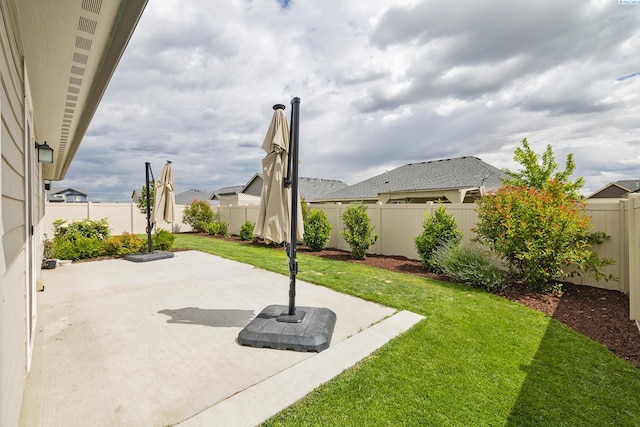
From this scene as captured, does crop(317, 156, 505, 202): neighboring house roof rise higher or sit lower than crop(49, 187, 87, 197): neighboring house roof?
lower

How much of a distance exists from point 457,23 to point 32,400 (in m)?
8.96

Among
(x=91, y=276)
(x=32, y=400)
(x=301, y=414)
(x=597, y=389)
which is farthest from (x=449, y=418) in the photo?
(x=91, y=276)

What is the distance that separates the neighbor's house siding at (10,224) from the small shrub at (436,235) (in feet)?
22.9

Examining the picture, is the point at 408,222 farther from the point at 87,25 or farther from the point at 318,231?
the point at 87,25

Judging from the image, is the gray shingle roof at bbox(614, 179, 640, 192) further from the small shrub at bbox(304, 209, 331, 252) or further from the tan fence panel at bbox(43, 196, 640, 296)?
the small shrub at bbox(304, 209, 331, 252)

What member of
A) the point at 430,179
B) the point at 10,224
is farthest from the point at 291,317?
the point at 430,179

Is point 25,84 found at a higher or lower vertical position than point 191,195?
lower

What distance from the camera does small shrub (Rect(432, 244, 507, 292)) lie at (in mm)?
5609

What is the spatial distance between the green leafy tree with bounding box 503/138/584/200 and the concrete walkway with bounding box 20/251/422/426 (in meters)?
10.6

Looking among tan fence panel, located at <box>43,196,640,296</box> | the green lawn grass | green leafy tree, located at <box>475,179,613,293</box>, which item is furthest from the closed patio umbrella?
tan fence panel, located at <box>43,196,640,296</box>

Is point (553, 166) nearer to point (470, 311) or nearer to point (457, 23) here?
point (457, 23)

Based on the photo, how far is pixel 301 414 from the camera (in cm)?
217

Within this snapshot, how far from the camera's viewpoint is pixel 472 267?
5836mm

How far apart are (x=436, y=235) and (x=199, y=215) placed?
14877 mm
